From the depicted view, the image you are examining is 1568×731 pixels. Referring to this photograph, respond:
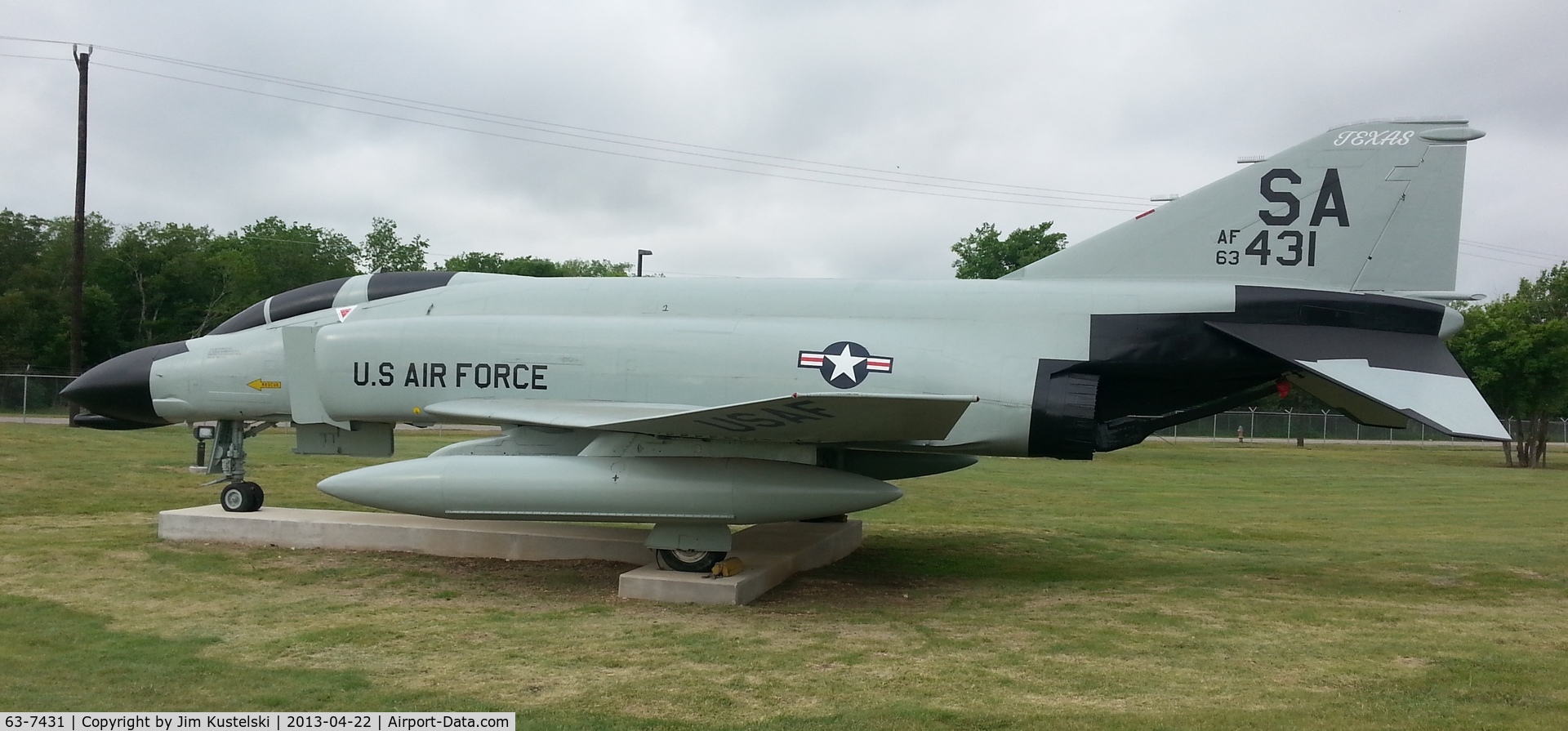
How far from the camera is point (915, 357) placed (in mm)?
8062

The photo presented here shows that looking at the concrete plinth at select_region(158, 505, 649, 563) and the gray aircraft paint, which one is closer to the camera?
the gray aircraft paint

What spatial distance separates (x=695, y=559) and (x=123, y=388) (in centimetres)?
611

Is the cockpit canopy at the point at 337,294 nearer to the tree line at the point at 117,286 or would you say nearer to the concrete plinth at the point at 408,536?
the concrete plinth at the point at 408,536

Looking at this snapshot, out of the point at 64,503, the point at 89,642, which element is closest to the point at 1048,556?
the point at 89,642

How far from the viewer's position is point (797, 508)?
774cm

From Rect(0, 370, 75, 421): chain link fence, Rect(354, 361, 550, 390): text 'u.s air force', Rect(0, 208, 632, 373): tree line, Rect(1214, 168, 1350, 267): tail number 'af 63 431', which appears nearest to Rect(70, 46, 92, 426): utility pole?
Rect(0, 370, 75, 421): chain link fence

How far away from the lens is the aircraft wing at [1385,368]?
7.55 metres

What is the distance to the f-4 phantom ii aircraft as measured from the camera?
7773 mm

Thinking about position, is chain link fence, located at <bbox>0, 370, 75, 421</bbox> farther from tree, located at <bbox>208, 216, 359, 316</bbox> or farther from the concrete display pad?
the concrete display pad

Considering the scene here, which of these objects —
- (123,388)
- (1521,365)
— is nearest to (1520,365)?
(1521,365)

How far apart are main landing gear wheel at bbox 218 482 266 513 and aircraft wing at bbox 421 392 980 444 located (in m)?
3.19

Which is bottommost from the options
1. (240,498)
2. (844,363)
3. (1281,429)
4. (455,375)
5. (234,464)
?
(1281,429)

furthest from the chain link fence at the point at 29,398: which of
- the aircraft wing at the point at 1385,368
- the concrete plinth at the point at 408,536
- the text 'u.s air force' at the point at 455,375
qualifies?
the aircraft wing at the point at 1385,368
